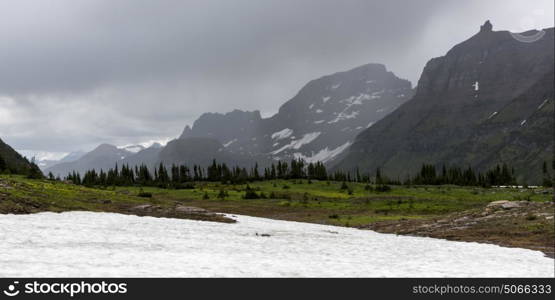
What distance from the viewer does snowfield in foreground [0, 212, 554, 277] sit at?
17.4m

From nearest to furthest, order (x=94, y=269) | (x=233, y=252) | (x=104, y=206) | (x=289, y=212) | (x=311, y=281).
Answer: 1. (x=311, y=281)
2. (x=94, y=269)
3. (x=233, y=252)
4. (x=104, y=206)
5. (x=289, y=212)

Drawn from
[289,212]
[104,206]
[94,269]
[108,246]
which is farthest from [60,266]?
[289,212]

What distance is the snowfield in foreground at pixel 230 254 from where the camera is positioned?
17.4 meters

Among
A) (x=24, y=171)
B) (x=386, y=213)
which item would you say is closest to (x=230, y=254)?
(x=386, y=213)

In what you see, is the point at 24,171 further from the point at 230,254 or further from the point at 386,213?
the point at 230,254

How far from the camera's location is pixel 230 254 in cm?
2255

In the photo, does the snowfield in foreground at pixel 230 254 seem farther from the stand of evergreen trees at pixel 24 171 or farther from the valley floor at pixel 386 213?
the stand of evergreen trees at pixel 24 171

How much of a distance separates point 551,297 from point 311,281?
8.11m

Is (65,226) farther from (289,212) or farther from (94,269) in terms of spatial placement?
(289,212)

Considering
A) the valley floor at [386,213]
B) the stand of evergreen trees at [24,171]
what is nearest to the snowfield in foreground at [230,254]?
the valley floor at [386,213]

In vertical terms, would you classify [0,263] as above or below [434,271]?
above

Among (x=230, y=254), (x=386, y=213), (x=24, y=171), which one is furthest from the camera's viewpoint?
(x=24, y=171)

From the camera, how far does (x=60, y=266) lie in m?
17.6

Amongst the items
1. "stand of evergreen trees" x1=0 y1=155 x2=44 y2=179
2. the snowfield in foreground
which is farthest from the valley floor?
"stand of evergreen trees" x1=0 y1=155 x2=44 y2=179
